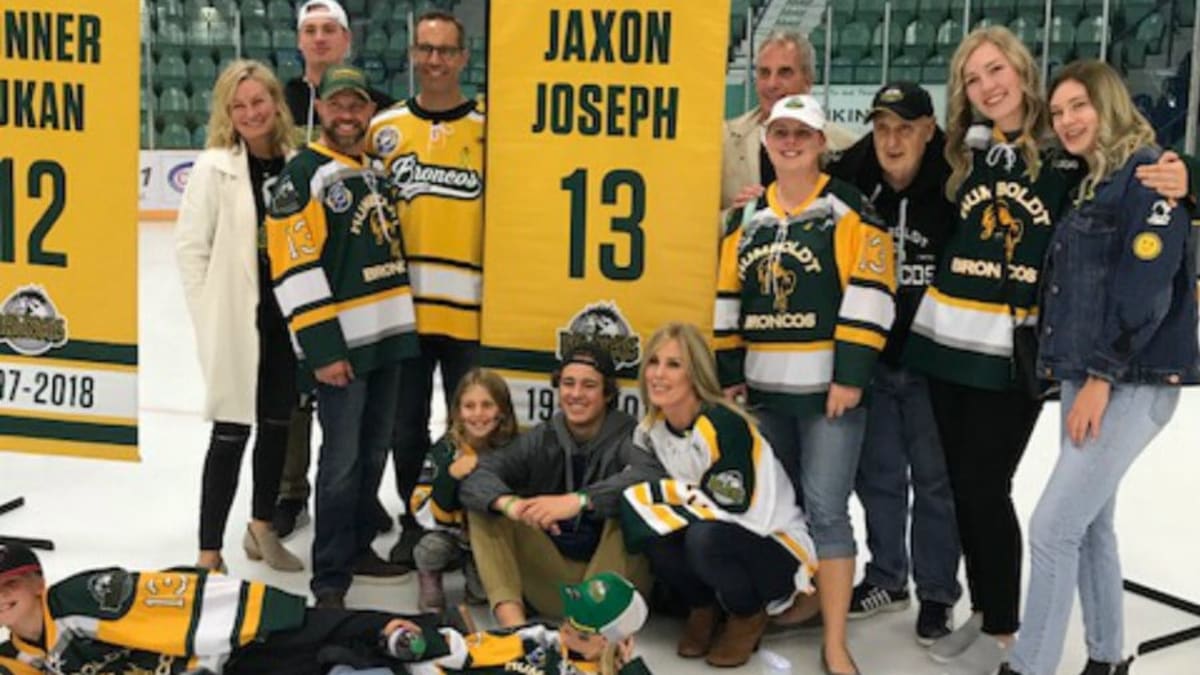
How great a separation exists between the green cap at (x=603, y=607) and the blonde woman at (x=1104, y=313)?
0.80 meters

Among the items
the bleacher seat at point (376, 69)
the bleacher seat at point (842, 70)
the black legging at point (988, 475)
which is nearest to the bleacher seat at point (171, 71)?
the bleacher seat at point (376, 69)

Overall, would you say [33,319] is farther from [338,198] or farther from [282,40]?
[282,40]

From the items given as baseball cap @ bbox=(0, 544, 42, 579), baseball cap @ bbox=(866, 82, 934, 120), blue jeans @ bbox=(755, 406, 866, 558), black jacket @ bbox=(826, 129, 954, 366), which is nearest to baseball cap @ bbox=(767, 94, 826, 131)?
baseball cap @ bbox=(866, 82, 934, 120)

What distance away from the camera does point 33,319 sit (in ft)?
10.4

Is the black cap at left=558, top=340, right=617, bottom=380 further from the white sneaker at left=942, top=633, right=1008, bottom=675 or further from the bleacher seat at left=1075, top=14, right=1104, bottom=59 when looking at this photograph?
the bleacher seat at left=1075, top=14, right=1104, bottom=59

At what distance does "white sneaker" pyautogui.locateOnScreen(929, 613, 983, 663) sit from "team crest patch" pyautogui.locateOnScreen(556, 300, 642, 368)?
3.09 feet

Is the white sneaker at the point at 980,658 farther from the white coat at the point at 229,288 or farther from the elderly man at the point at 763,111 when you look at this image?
the white coat at the point at 229,288

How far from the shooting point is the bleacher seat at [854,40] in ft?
33.5

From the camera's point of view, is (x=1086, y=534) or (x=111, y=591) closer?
(x=111, y=591)

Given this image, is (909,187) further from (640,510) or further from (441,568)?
(441,568)

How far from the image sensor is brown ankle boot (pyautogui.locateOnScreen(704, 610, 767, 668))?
291 centimetres

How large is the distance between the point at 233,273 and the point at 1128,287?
203cm

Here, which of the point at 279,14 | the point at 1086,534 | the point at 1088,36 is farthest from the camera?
the point at 279,14

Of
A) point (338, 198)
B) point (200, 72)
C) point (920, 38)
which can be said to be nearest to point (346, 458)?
point (338, 198)
